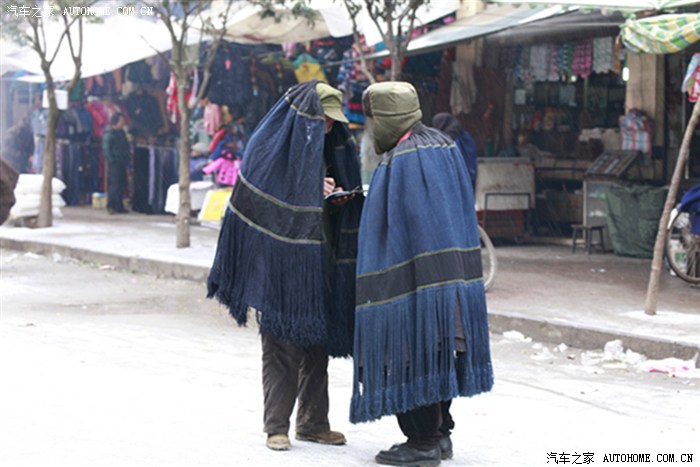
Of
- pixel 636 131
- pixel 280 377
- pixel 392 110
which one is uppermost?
pixel 636 131

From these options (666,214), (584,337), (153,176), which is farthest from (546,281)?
(153,176)

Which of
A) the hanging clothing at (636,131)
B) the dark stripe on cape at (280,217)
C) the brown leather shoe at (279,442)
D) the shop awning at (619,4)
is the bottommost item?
the brown leather shoe at (279,442)

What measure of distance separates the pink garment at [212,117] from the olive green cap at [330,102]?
1335cm

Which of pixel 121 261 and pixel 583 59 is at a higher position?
pixel 583 59

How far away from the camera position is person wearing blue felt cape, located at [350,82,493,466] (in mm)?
5340

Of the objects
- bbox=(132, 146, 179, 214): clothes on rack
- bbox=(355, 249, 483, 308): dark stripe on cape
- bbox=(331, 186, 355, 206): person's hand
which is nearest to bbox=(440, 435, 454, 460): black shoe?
bbox=(355, 249, 483, 308): dark stripe on cape

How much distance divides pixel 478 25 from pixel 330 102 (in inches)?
373

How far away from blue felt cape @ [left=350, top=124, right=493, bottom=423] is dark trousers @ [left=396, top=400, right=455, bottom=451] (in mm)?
207

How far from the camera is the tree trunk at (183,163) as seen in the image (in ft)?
51.7

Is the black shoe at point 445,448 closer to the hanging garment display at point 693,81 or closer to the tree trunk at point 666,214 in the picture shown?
the tree trunk at point 666,214

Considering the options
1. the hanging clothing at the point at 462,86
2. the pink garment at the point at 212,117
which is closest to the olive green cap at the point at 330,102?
Result: the hanging clothing at the point at 462,86

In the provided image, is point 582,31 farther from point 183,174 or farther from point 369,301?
point 369,301

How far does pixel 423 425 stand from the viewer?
5594mm

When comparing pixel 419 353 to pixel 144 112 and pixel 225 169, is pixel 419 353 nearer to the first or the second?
pixel 225 169
